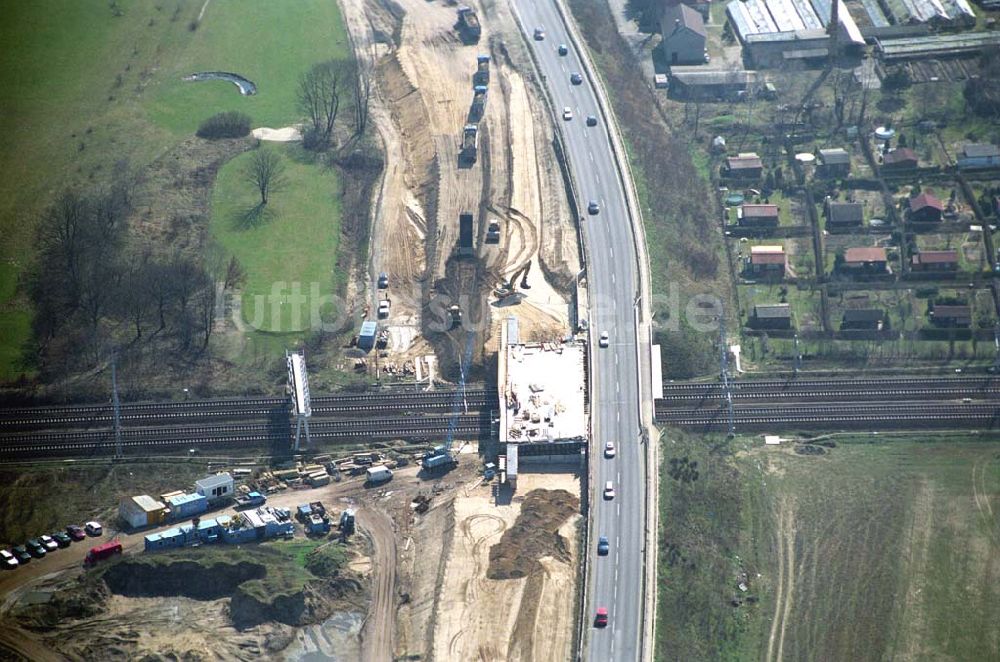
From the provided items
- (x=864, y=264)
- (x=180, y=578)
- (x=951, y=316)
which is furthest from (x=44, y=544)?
(x=951, y=316)

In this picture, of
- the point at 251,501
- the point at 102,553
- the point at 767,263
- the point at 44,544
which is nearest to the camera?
the point at 102,553

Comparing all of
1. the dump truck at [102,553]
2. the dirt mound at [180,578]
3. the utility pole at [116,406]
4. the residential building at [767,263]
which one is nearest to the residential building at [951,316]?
the residential building at [767,263]

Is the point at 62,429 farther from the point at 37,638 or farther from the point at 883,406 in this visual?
the point at 883,406

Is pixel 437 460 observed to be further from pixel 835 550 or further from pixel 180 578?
pixel 835 550

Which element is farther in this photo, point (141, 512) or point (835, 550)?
point (141, 512)

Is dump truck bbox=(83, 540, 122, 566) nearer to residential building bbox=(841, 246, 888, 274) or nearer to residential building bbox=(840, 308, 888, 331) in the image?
residential building bbox=(840, 308, 888, 331)

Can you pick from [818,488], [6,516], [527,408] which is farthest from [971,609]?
[6,516]
